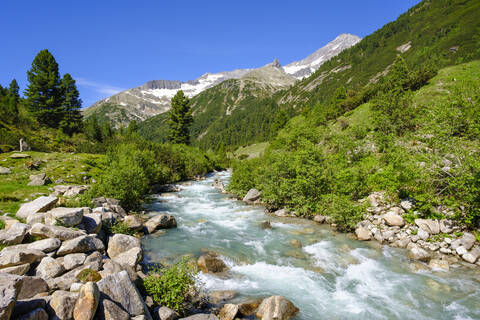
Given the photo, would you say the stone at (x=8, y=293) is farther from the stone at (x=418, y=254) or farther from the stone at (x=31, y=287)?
the stone at (x=418, y=254)

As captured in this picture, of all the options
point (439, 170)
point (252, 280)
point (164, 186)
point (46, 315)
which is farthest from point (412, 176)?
point (164, 186)

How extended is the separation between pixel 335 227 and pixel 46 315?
59.4 feet

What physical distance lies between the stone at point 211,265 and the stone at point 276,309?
372cm

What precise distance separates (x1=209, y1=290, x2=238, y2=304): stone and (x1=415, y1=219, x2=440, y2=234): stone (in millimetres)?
12885

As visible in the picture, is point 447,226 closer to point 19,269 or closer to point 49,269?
point 49,269

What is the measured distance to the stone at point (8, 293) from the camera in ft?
14.9

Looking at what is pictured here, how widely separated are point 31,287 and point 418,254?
1743cm

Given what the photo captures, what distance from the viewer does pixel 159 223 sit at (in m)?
18.1

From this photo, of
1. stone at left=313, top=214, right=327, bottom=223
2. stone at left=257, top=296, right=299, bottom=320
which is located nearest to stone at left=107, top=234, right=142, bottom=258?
stone at left=257, top=296, right=299, bottom=320

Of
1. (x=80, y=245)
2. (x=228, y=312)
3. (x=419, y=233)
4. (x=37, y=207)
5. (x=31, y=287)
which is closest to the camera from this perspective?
(x=31, y=287)

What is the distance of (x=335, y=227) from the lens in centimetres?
1842

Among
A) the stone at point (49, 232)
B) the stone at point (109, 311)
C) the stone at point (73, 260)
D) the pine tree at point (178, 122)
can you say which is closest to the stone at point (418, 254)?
the stone at point (109, 311)

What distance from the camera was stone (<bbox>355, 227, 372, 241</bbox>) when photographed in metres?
15.8

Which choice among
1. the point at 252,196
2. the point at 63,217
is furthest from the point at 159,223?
the point at 252,196
